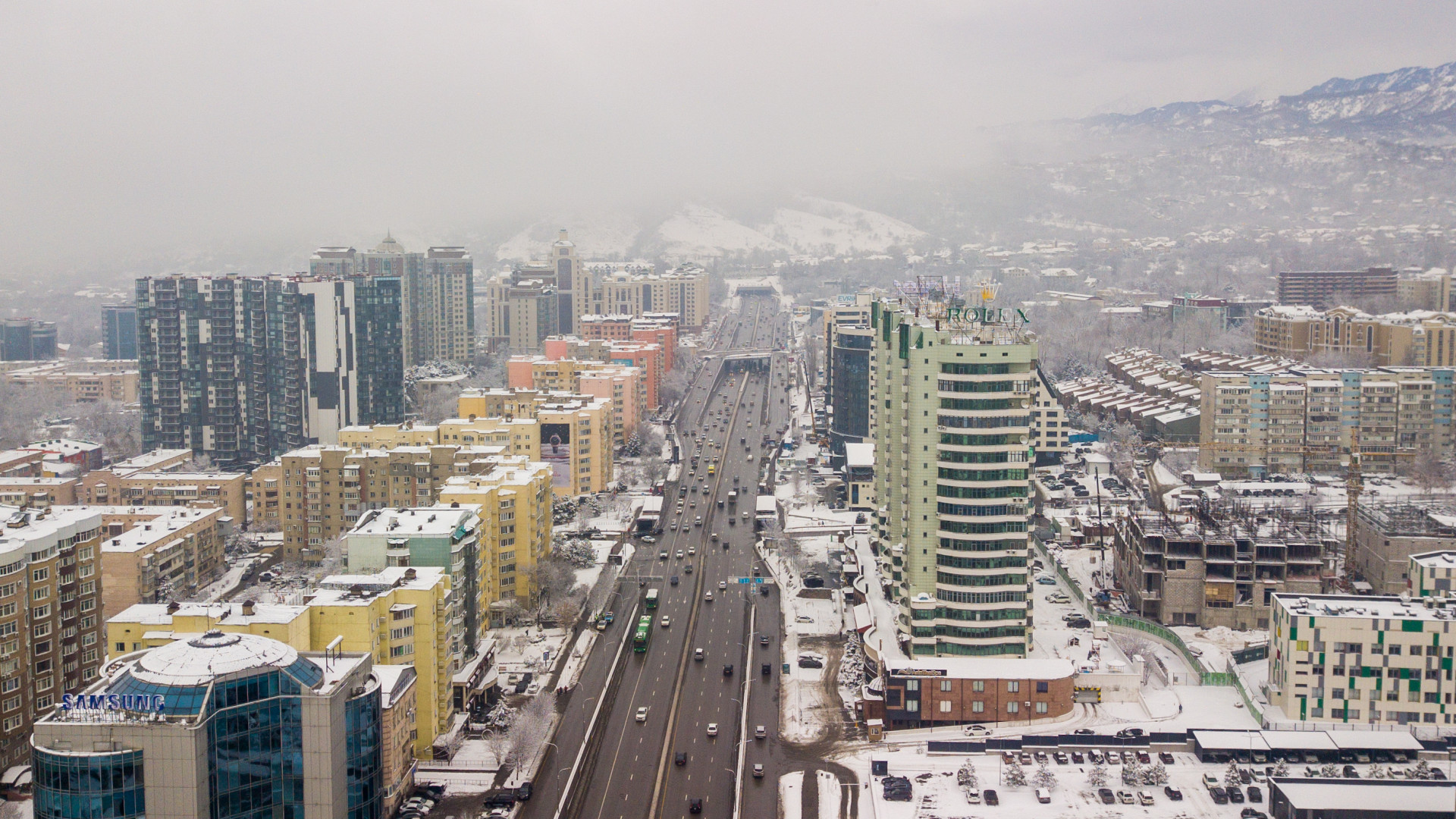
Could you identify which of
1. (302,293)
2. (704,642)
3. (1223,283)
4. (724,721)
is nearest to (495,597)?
(704,642)

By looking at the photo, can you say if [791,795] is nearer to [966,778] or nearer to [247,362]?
[966,778]

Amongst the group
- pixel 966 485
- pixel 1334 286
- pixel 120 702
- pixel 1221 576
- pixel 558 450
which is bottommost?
pixel 1221 576

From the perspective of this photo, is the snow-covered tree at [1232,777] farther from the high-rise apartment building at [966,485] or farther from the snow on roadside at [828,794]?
the snow on roadside at [828,794]

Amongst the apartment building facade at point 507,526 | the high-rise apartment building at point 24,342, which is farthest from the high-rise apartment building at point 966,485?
the high-rise apartment building at point 24,342

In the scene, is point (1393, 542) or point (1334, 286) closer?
point (1393, 542)

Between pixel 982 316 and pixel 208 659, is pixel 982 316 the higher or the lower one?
the higher one

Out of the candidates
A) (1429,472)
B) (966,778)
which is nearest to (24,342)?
(1429,472)
